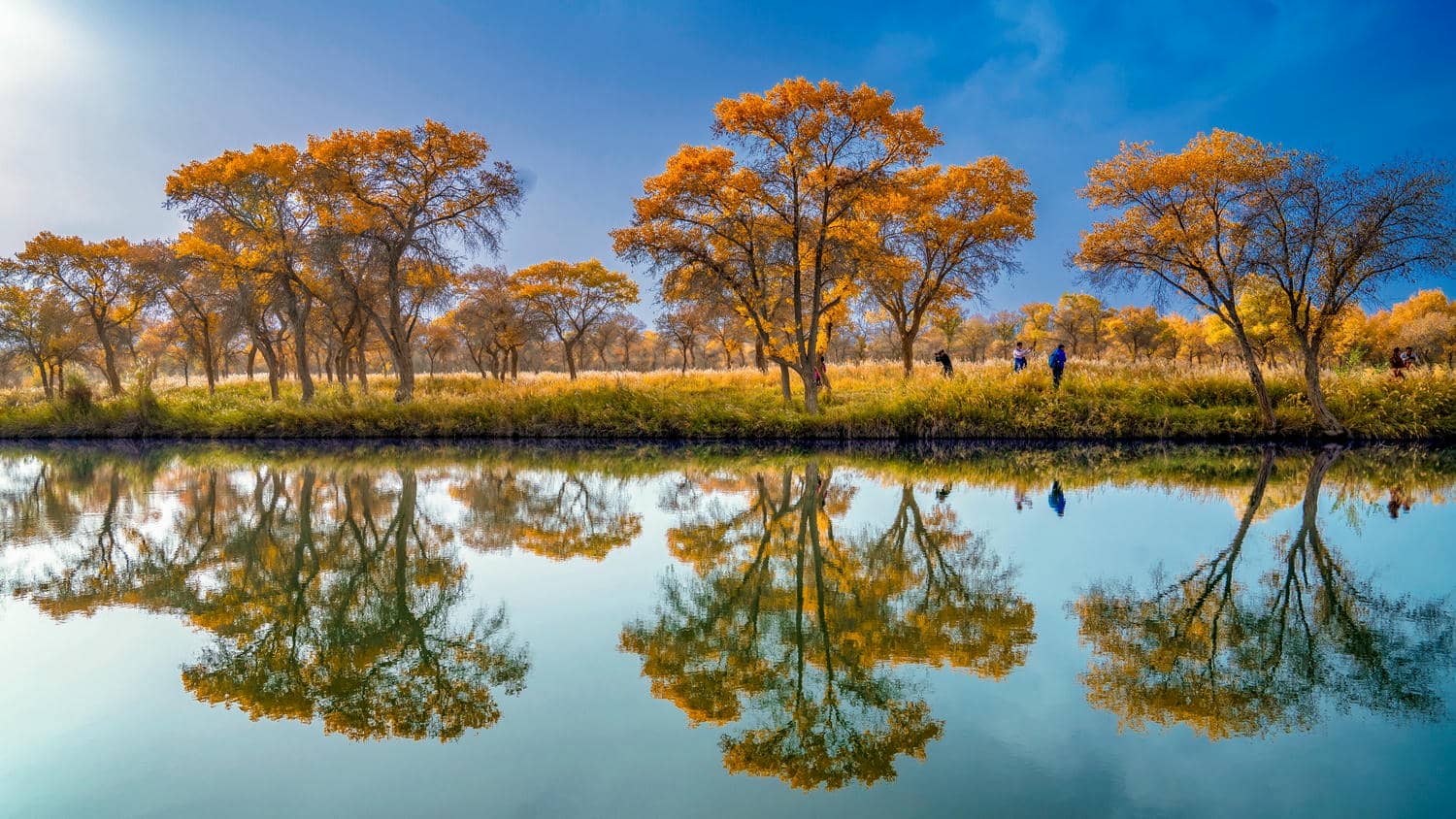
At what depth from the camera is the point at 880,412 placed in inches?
814

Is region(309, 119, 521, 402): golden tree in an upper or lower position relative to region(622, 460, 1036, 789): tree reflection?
upper

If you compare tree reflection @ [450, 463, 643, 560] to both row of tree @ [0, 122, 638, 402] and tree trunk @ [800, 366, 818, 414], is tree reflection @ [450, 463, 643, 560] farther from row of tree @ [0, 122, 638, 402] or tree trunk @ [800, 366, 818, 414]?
row of tree @ [0, 122, 638, 402]

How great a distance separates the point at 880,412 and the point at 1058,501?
32.6 feet

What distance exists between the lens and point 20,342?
3956cm

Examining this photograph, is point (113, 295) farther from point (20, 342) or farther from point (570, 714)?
point (570, 714)

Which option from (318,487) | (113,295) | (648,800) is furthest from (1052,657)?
(113,295)

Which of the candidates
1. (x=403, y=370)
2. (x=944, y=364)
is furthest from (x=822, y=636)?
(x=403, y=370)

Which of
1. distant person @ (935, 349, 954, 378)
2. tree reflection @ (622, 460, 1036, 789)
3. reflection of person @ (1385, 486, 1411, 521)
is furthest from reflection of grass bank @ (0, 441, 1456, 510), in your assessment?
distant person @ (935, 349, 954, 378)

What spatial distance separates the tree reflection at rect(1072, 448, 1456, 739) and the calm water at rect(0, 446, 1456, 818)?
0.03m

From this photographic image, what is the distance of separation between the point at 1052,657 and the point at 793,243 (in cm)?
1786

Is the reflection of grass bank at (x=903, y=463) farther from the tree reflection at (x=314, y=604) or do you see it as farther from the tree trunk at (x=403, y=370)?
the tree reflection at (x=314, y=604)

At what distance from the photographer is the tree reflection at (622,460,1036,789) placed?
12.4 ft

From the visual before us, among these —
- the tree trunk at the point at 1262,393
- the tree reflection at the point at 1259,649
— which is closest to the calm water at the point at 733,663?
the tree reflection at the point at 1259,649

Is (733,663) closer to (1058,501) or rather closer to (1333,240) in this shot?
(1058,501)
